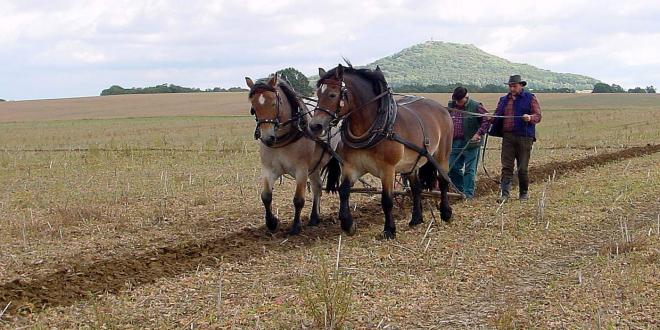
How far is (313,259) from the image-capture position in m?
7.48

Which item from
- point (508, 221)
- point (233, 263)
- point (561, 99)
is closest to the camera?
point (233, 263)

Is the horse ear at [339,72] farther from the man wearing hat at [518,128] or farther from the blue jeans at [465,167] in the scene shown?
the blue jeans at [465,167]

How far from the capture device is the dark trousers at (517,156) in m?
11.1

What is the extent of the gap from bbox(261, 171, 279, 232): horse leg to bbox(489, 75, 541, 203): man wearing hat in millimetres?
3833

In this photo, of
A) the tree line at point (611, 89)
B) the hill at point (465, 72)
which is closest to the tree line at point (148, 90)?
the tree line at point (611, 89)

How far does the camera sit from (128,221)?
31.9ft

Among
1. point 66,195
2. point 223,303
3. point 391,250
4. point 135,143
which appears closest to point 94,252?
point 223,303

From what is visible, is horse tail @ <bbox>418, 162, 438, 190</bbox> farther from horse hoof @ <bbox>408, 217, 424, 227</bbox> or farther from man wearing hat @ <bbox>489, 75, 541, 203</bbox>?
man wearing hat @ <bbox>489, 75, 541, 203</bbox>

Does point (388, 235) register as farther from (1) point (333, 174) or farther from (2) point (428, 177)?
(2) point (428, 177)

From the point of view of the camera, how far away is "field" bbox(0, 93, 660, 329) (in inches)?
223

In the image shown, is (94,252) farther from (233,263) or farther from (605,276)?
(605,276)

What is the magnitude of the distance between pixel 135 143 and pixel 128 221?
52.1ft

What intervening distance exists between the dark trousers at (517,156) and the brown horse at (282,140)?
11.3 ft

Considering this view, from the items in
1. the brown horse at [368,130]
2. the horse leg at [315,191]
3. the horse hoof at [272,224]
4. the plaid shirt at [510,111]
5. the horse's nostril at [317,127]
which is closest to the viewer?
the horse's nostril at [317,127]
